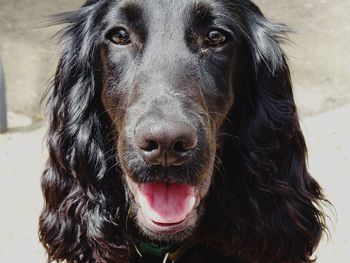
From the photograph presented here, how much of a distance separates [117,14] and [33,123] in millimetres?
2235

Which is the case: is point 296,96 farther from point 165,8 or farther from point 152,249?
point 165,8

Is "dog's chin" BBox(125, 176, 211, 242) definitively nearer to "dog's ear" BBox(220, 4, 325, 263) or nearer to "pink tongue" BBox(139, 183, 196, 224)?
"pink tongue" BBox(139, 183, 196, 224)

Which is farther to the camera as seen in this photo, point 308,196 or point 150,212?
point 308,196

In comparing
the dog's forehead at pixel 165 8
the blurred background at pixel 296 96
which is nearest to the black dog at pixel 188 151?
the dog's forehead at pixel 165 8

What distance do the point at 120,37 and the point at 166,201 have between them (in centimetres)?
66

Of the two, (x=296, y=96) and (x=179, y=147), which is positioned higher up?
(x=179, y=147)

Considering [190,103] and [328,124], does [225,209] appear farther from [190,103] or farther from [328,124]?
[328,124]

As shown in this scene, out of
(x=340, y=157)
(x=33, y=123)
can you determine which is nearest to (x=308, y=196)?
(x=340, y=157)

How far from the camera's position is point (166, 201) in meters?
2.77

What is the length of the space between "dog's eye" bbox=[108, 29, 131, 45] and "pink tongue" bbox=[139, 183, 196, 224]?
57 centimetres

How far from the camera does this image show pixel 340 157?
4.69m

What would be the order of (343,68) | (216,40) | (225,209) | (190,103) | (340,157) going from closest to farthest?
A: (190,103)
(216,40)
(225,209)
(340,157)
(343,68)

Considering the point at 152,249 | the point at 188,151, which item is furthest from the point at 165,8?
the point at 152,249

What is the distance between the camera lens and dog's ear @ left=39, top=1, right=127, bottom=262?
3.06 metres
